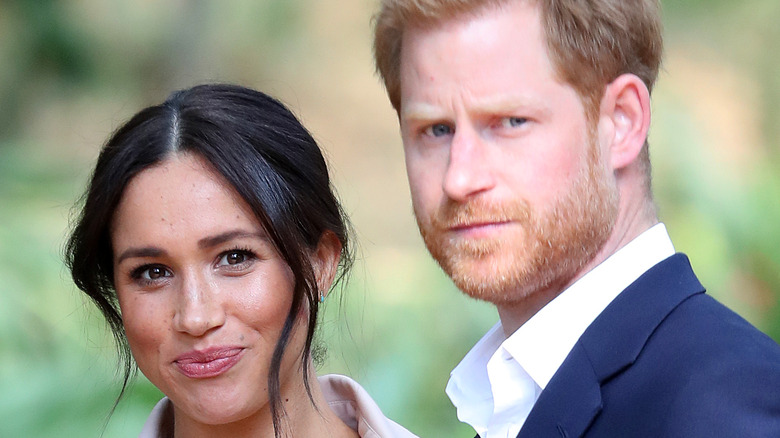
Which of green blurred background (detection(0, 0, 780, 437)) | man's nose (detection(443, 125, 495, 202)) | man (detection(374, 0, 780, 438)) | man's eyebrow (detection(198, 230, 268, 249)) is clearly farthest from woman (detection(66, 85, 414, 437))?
green blurred background (detection(0, 0, 780, 437))

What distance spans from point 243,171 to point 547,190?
2.63 feet

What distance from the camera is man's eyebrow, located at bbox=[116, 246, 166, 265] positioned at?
235 centimetres

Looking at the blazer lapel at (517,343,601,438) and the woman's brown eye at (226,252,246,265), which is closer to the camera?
the blazer lapel at (517,343,601,438)

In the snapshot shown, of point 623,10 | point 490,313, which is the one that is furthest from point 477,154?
point 490,313

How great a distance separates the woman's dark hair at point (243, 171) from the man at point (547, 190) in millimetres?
491

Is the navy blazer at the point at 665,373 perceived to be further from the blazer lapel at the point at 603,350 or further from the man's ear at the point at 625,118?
the man's ear at the point at 625,118

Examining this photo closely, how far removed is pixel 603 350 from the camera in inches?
69.8

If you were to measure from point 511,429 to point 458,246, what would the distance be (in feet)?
1.14

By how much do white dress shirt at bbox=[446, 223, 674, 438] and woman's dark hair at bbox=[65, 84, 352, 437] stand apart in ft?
2.11

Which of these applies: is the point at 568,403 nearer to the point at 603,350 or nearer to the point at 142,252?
the point at 603,350

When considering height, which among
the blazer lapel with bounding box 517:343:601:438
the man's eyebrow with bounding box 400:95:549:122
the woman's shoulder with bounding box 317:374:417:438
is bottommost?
the woman's shoulder with bounding box 317:374:417:438

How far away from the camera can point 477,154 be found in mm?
1887

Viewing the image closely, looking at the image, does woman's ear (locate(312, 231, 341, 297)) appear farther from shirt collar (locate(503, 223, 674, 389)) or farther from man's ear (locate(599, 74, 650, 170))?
man's ear (locate(599, 74, 650, 170))

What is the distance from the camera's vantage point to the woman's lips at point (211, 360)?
2.35 m
